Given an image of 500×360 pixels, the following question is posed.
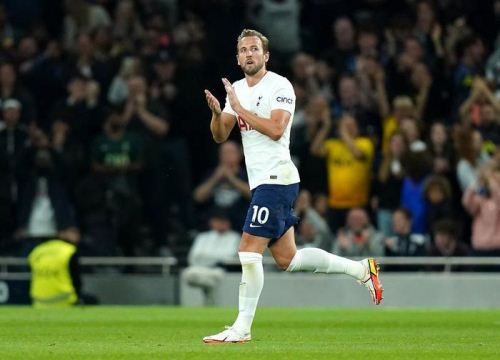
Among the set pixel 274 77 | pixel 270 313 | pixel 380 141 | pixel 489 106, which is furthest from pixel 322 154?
pixel 274 77

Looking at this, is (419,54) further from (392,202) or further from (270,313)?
(270,313)

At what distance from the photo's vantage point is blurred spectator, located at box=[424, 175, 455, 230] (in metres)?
19.6

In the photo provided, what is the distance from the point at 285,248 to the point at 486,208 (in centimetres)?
771

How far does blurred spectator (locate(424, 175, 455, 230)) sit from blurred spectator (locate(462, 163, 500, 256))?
0.82ft

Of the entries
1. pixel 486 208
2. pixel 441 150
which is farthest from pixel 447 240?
pixel 441 150

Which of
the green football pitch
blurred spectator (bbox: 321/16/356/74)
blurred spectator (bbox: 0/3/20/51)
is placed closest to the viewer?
the green football pitch

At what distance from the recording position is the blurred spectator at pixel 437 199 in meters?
19.6

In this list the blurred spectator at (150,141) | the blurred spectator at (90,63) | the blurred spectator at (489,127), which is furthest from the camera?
the blurred spectator at (90,63)

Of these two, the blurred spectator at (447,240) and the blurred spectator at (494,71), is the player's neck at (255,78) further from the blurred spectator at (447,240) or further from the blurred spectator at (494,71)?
the blurred spectator at (494,71)

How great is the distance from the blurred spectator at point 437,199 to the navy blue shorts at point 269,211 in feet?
25.8

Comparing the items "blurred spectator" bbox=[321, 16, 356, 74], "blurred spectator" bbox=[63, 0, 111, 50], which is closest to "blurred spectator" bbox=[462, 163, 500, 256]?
"blurred spectator" bbox=[321, 16, 356, 74]

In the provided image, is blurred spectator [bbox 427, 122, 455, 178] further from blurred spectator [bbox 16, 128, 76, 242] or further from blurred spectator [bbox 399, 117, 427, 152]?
blurred spectator [bbox 16, 128, 76, 242]

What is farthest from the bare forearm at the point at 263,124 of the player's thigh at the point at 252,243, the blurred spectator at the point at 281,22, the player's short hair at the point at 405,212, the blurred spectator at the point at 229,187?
the blurred spectator at the point at 281,22

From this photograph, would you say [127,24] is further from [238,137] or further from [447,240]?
[447,240]
